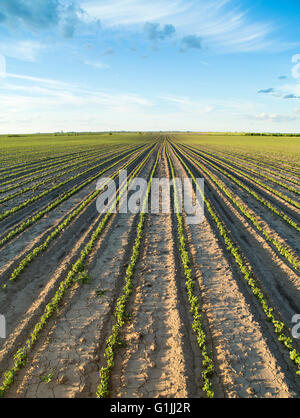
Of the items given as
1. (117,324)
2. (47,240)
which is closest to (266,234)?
(117,324)

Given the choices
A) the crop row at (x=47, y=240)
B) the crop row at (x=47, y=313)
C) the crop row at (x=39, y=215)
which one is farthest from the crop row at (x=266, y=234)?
the crop row at (x=39, y=215)

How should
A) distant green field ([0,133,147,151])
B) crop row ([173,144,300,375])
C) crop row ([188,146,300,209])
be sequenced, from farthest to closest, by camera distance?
distant green field ([0,133,147,151]) < crop row ([188,146,300,209]) < crop row ([173,144,300,375])

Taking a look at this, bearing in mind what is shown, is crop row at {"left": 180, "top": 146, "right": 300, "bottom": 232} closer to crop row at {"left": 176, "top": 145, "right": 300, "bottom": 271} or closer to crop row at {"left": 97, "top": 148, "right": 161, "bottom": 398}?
crop row at {"left": 176, "top": 145, "right": 300, "bottom": 271}

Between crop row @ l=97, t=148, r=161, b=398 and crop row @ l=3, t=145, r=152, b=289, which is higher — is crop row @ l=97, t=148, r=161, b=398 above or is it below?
below

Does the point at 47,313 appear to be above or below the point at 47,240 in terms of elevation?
below

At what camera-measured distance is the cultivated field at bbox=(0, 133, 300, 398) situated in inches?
212

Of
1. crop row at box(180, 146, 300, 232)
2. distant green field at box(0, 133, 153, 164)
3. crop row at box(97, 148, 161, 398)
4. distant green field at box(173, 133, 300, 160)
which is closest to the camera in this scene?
crop row at box(97, 148, 161, 398)

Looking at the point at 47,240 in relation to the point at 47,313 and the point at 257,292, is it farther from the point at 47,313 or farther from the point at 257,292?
the point at 257,292

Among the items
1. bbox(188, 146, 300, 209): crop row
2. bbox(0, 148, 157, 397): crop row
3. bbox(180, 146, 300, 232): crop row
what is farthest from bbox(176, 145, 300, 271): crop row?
bbox(0, 148, 157, 397): crop row

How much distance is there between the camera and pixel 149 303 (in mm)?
7566

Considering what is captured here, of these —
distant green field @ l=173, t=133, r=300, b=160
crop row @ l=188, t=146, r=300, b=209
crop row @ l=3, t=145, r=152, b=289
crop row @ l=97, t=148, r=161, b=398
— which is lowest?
crop row @ l=97, t=148, r=161, b=398

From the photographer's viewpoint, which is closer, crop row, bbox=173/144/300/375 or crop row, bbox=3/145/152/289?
crop row, bbox=173/144/300/375

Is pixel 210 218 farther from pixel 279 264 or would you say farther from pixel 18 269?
pixel 18 269

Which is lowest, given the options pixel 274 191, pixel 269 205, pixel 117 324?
pixel 117 324
